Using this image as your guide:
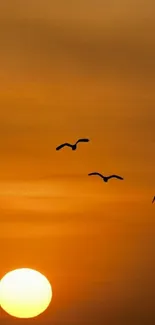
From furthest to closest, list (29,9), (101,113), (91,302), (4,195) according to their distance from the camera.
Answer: (91,302), (4,195), (101,113), (29,9)

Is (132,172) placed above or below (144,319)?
above

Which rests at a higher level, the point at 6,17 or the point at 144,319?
the point at 6,17

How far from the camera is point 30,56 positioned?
44.0 inches

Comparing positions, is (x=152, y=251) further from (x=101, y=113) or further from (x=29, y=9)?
(x=29, y=9)

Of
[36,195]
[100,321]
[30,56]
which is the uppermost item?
[30,56]

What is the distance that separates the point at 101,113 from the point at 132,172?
0.17 meters

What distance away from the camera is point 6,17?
1.05 meters

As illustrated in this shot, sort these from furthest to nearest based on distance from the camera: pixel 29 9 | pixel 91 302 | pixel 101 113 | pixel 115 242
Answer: pixel 91 302
pixel 115 242
pixel 101 113
pixel 29 9

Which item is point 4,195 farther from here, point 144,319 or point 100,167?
point 144,319

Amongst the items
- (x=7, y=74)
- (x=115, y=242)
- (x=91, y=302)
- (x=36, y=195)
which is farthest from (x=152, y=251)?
(x=7, y=74)

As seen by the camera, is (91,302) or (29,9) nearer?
(29,9)

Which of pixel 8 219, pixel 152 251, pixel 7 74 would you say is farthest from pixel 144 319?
pixel 7 74

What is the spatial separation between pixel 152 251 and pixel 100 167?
1.16 ft

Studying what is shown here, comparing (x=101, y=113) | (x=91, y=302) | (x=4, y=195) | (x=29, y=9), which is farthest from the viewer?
(x=91, y=302)
